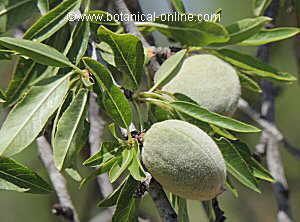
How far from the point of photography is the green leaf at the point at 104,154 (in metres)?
1.00

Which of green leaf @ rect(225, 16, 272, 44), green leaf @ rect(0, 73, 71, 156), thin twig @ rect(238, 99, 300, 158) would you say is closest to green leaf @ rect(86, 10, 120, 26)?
green leaf @ rect(0, 73, 71, 156)

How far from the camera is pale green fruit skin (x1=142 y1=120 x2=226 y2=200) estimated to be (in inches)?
38.0

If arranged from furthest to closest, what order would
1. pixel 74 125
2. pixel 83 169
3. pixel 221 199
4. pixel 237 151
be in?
pixel 221 199 → pixel 83 169 → pixel 237 151 → pixel 74 125

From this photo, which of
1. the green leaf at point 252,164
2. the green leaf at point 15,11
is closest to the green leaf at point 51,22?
the green leaf at point 15,11

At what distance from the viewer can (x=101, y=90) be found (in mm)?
1043

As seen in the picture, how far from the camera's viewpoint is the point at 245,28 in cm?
102

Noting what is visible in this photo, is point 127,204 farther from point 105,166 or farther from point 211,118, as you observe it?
point 211,118

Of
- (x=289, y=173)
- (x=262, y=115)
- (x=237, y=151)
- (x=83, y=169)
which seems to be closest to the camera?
(x=237, y=151)

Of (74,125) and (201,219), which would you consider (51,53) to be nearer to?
(74,125)

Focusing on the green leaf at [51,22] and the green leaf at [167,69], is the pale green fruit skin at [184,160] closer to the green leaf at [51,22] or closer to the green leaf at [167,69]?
the green leaf at [167,69]

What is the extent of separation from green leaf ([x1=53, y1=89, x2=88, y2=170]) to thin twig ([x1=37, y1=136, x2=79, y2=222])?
62cm

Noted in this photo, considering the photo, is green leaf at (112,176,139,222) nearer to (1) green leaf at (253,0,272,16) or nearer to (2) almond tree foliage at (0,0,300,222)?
(2) almond tree foliage at (0,0,300,222)

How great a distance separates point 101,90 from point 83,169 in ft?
4.83

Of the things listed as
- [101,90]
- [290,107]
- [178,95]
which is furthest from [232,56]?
[290,107]
